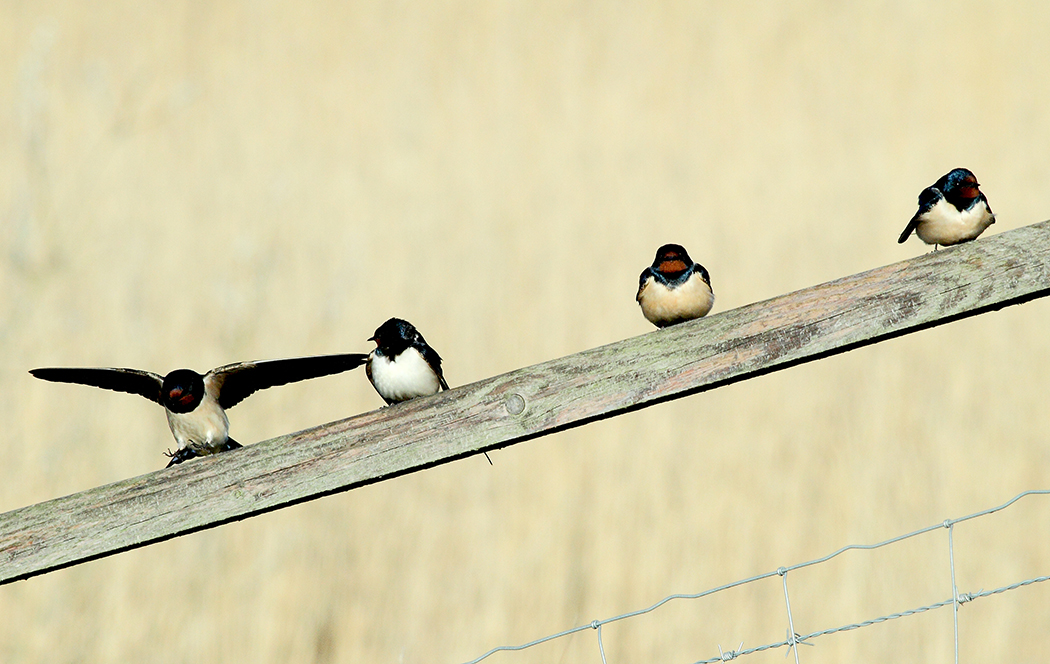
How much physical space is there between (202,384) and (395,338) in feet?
1.32

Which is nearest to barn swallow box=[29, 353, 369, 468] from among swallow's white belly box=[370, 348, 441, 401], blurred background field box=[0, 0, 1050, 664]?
swallow's white belly box=[370, 348, 441, 401]

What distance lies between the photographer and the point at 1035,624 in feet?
10.9

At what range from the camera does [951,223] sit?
2.07m

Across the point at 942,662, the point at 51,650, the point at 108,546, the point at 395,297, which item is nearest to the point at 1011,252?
the point at 108,546

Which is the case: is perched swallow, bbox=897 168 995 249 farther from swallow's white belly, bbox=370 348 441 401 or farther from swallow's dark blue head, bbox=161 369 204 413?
swallow's dark blue head, bbox=161 369 204 413

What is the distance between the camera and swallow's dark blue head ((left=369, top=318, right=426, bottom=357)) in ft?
7.28

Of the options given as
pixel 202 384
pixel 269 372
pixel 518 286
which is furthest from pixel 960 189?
pixel 518 286

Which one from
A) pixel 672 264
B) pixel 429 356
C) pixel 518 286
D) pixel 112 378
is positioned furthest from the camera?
pixel 518 286

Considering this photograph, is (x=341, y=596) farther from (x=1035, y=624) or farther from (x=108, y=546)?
(x=1035, y=624)

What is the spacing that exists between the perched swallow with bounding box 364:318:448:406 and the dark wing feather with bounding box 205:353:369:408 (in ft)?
0.70

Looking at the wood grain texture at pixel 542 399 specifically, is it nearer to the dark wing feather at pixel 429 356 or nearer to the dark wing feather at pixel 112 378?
the dark wing feather at pixel 112 378

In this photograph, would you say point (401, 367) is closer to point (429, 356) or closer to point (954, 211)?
point (429, 356)

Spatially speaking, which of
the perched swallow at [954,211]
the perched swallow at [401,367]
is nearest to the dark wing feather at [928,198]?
the perched swallow at [954,211]

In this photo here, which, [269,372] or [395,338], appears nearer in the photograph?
[269,372]
